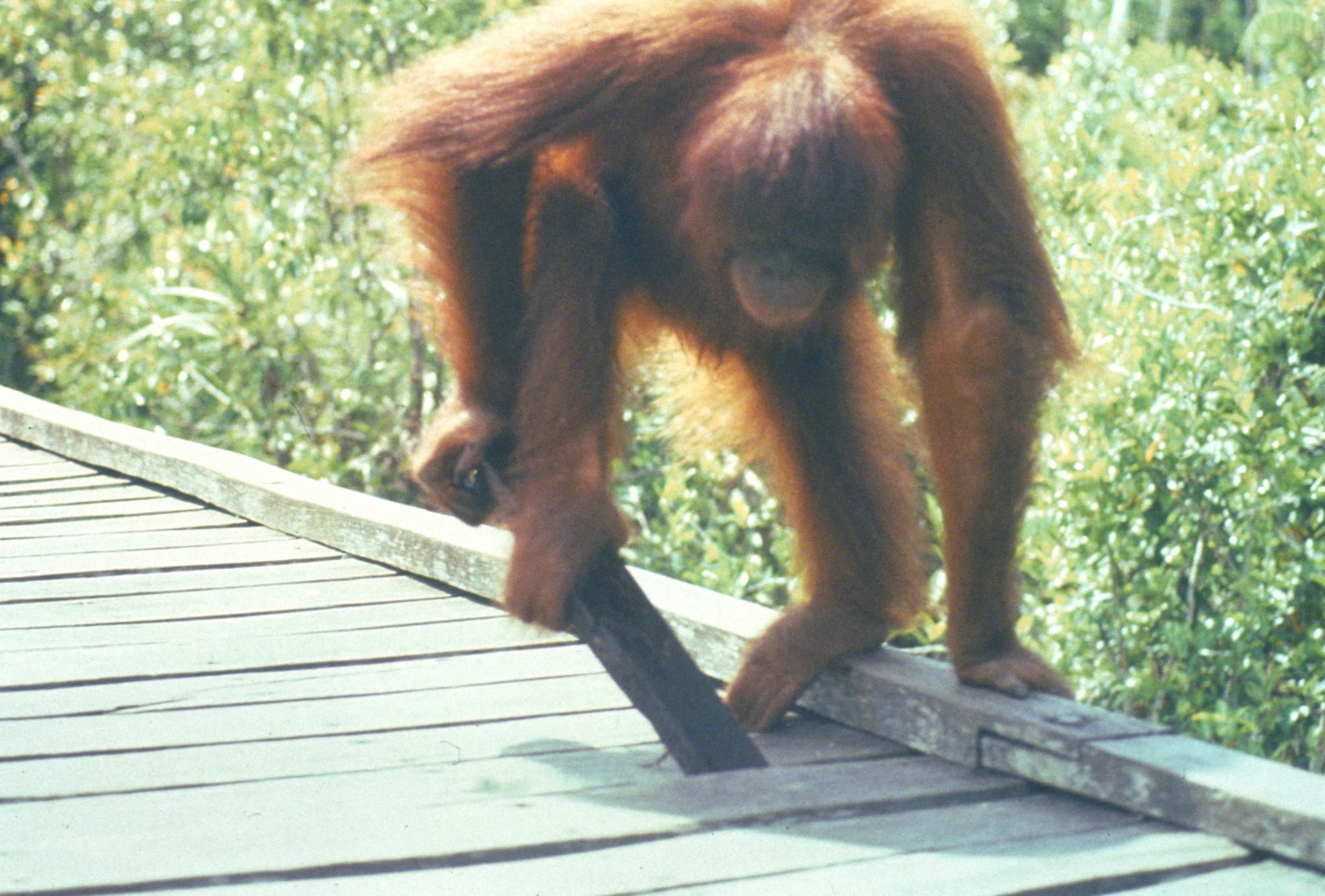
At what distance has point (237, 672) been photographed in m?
2.71

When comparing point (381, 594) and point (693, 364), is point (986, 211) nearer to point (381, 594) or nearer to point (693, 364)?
point (693, 364)

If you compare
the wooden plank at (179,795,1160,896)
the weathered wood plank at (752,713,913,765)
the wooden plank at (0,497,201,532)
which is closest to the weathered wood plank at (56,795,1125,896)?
the wooden plank at (179,795,1160,896)

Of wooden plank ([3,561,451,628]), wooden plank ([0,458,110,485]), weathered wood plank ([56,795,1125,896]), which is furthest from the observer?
wooden plank ([0,458,110,485])

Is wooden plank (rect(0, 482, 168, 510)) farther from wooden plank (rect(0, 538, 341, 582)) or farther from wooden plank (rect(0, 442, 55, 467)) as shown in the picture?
wooden plank (rect(0, 538, 341, 582))

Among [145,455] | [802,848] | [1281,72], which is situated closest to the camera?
[802,848]

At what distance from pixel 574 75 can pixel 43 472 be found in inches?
107

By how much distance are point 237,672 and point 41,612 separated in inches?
24.2

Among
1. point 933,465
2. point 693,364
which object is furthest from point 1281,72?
point 933,465

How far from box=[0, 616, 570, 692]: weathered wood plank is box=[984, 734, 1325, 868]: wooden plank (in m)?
1.07

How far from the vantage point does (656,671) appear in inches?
88.1

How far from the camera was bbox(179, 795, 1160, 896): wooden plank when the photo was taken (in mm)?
1754

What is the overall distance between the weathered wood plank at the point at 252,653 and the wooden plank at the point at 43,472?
1.81m

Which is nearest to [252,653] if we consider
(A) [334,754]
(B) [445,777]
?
(A) [334,754]

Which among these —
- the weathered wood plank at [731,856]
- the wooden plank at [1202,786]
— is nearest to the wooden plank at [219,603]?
the weathered wood plank at [731,856]
